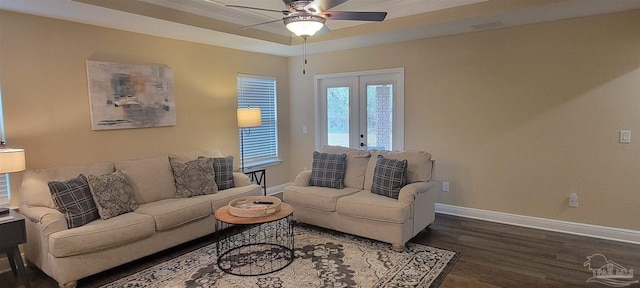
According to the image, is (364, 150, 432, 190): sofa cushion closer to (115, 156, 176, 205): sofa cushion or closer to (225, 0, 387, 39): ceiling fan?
(225, 0, 387, 39): ceiling fan

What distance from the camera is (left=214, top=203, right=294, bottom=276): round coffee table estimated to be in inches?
128

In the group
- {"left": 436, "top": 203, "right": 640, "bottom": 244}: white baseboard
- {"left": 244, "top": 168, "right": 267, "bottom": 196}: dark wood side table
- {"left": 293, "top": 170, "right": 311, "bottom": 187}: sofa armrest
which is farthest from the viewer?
{"left": 244, "top": 168, "right": 267, "bottom": 196}: dark wood side table

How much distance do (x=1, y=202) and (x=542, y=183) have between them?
5.76 meters

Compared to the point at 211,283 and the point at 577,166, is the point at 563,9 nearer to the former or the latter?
the point at 577,166

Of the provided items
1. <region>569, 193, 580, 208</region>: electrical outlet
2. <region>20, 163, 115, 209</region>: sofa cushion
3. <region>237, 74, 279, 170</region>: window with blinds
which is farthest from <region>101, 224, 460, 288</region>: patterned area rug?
<region>237, 74, 279, 170</region>: window with blinds

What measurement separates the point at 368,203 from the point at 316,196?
69cm

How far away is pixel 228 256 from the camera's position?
362cm

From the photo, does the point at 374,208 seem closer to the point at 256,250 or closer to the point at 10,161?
the point at 256,250

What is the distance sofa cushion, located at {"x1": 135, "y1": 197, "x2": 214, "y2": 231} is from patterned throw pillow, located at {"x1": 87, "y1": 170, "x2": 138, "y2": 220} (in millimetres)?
146

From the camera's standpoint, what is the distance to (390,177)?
4023mm

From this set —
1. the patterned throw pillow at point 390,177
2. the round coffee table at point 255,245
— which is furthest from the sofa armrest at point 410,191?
the round coffee table at point 255,245

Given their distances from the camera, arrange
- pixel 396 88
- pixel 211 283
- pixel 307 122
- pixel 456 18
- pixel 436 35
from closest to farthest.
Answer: pixel 211 283
pixel 456 18
pixel 436 35
pixel 396 88
pixel 307 122

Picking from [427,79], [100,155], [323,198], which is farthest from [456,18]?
[100,155]

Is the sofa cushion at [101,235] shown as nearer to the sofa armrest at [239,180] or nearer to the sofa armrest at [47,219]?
the sofa armrest at [47,219]
